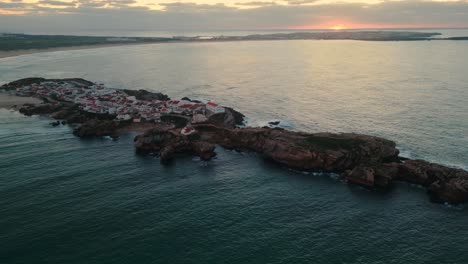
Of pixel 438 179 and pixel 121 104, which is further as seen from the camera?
pixel 121 104

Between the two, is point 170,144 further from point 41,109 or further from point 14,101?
point 14,101

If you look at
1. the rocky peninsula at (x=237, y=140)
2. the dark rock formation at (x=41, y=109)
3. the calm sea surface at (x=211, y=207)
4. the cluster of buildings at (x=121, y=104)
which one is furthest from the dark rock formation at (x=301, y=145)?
the dark rock formation at (x=41, y=109)

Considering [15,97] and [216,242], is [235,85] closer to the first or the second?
[15,97]

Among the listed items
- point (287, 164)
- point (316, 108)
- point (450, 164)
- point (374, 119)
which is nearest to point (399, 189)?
point (450, 164)

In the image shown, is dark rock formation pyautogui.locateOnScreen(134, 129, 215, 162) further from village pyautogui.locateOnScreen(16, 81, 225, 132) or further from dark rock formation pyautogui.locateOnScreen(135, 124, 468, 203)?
village pyautogui.locateOnScreen(16, 81, 225, 132)

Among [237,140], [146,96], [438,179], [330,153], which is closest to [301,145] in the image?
[330,153]

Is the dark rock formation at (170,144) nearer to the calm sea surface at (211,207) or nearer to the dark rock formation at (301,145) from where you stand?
the dark rock formation at (301,145)

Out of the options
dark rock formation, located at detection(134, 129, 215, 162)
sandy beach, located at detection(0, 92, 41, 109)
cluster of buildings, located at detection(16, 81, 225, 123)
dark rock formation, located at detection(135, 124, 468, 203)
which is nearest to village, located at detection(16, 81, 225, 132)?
cluster of buildings, located at detection(16, 81, 225, 123)
